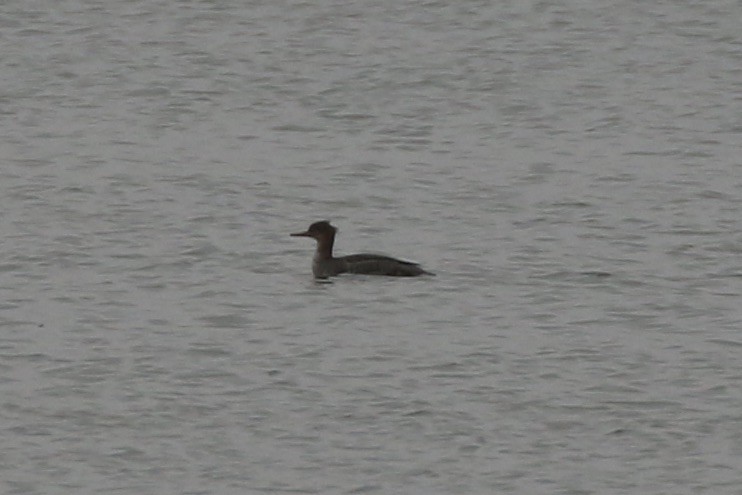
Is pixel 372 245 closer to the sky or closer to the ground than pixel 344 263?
closer to the ground

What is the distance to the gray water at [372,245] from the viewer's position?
12789mm

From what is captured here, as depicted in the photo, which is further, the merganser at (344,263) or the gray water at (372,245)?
the merganser at (344,263)

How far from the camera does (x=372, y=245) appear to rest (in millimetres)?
18312

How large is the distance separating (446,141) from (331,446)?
30.4 ft

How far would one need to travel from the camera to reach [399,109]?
23.2m

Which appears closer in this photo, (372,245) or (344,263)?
(344,263)

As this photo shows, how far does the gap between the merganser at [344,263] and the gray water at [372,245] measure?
0.11 metres

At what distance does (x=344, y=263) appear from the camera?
1725cm

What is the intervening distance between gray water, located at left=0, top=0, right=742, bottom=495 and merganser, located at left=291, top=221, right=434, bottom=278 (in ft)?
0.36

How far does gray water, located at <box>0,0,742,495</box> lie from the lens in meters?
12.8

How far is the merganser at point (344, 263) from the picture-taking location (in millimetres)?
16906

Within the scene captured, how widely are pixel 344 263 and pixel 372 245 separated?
1.09 m

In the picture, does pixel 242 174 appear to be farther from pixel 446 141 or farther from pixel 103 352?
pixel 103 352

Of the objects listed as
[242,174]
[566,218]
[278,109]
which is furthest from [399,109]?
[566,218]
